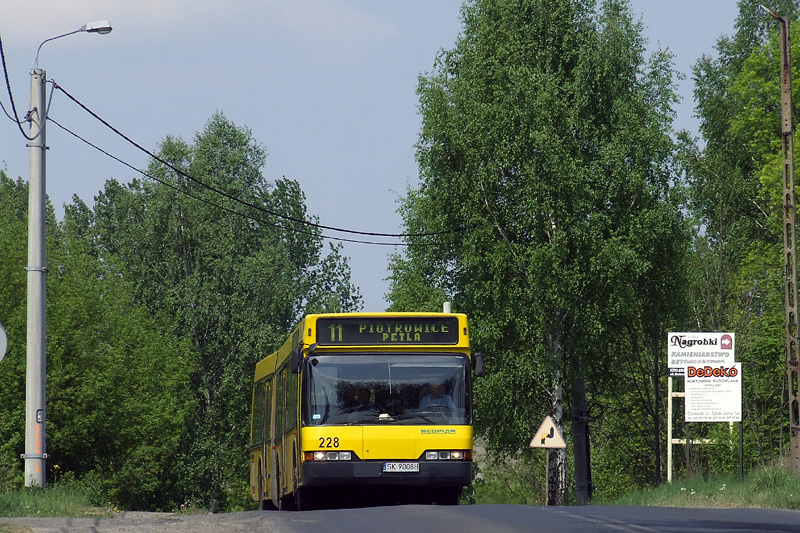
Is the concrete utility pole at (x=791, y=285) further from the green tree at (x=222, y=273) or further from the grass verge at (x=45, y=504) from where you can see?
the green tree at (x=222, y=273)

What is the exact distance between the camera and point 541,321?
34.4 meters

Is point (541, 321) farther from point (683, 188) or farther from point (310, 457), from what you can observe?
point (310, 457)

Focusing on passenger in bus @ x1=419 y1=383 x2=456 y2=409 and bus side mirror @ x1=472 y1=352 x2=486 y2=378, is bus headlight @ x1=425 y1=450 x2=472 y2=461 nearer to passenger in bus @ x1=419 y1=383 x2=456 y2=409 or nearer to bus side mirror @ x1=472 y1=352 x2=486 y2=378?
passenger in bus @ x1=419 y1=383 x2=456 y2=409

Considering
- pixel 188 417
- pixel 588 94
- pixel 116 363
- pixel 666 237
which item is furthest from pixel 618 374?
pixel 188 417

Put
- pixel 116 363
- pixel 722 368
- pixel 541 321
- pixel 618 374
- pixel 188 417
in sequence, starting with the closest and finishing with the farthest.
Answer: pixel 722 368
pixel 541 321
pixel 618 374
pixel 116 363
pixel 188 417

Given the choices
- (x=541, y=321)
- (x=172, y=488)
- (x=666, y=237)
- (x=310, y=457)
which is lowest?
(x=172, y=488)

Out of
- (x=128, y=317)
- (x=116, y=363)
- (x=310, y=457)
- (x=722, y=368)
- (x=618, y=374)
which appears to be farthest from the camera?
(x=128, y=317)

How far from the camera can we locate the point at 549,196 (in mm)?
34375

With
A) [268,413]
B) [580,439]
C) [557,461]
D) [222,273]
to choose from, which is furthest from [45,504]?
[222,273]

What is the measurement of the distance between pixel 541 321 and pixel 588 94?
6302 millimetres

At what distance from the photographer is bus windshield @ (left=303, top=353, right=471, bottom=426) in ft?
60.7

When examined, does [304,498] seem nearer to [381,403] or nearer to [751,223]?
[381,403]

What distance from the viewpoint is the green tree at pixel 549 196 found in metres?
34.4

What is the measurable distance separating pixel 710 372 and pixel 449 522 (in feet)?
41.6
